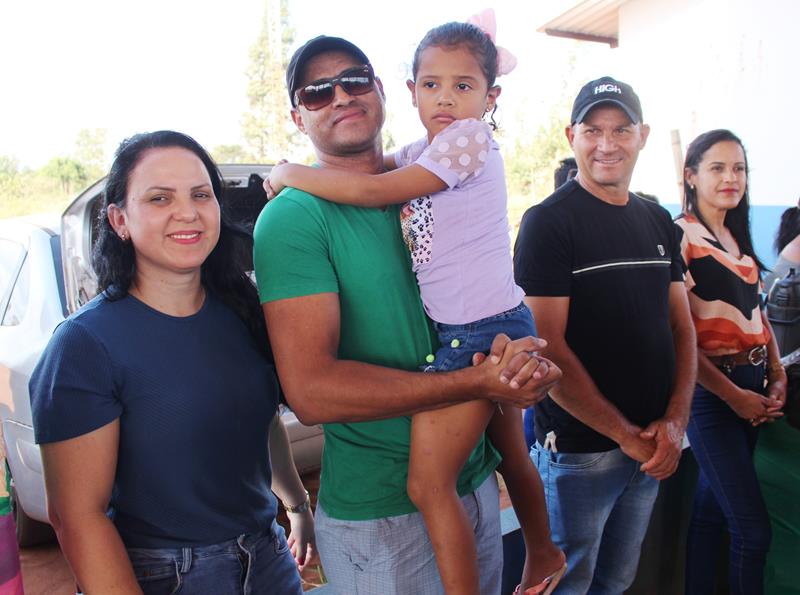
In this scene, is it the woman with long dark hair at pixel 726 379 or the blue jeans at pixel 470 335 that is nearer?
the blue jeans at pixel 470 335

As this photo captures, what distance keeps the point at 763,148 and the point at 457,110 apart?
666cm

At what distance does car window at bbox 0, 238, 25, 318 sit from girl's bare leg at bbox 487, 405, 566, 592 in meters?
3.08

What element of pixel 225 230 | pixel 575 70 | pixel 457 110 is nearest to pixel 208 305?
pixel 225 230

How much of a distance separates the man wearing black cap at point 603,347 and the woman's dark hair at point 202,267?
0.90m

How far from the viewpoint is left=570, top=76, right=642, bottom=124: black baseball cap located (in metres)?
2.21

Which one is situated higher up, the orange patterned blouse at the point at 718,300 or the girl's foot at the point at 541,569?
the orange patterned blouse at the point at 718,300

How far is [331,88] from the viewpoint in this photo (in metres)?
1.62

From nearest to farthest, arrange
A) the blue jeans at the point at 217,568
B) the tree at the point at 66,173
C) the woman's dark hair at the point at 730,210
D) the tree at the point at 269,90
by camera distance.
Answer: the blue jeans at the point at 217,568 → the woman's dark hair at the point at 730,210 → the tree at the point at 66,173 → the tree at the point at 269,90

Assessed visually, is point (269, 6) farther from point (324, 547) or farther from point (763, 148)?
point (324, 547)

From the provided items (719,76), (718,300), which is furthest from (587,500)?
(719,76)

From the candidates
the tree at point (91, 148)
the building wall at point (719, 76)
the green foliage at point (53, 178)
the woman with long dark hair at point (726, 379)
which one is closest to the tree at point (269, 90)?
the tree at point (91, 148)

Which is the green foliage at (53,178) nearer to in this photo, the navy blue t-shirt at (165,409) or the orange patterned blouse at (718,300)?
the navy blue t-shirt at (165,409)

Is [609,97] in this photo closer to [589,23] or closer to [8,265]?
[8,265]

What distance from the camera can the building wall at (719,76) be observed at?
22.0 feet
